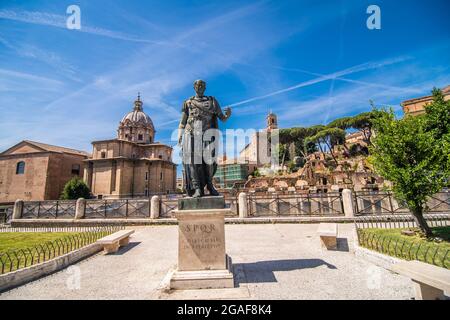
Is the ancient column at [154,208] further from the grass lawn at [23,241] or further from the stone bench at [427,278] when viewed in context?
the stone bench at [427,278]

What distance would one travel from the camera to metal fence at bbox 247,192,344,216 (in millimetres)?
13352

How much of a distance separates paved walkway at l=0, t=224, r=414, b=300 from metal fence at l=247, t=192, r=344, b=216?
6852 mm

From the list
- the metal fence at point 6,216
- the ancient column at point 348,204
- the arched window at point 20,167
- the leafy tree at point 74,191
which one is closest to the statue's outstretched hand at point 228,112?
the ancient column at point 348,204

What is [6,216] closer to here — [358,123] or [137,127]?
[137,127]

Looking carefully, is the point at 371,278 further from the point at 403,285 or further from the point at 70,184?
the point at 70,184

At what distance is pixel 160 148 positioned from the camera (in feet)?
150

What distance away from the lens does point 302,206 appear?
13.9 meters

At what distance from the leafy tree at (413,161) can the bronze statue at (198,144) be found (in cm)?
705

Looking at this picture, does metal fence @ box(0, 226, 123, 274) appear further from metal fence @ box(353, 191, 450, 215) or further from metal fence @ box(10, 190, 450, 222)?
metal fence @ box(353, 191, 450, 215)

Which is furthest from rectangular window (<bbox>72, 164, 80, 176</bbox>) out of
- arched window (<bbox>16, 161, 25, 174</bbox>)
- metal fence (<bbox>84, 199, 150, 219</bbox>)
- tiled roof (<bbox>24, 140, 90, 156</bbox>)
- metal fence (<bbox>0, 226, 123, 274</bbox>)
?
metal fence (<bbox>0, 226, 123, 274</bbox>)

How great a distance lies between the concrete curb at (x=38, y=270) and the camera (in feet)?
13.8

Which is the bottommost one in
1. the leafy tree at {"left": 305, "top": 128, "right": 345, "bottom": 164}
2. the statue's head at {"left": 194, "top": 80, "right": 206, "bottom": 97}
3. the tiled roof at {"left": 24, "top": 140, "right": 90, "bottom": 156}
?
the statue's head at {"left": 194, "top": 80, "right": 206, "bottom": 97}

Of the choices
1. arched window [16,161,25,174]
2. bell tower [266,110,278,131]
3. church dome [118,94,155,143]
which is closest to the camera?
arched window [16,161,25,174]
